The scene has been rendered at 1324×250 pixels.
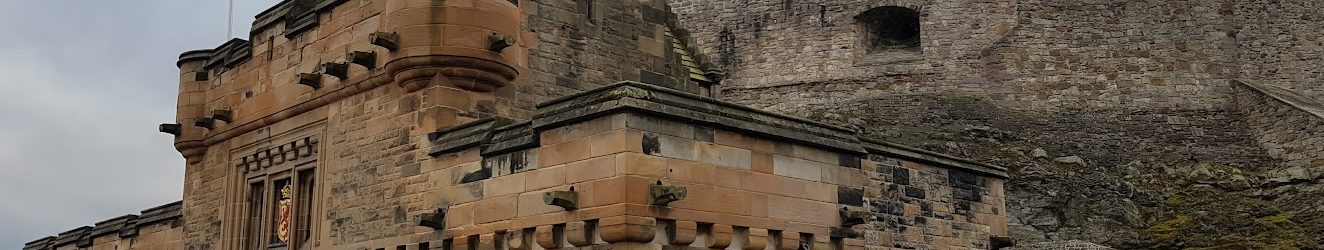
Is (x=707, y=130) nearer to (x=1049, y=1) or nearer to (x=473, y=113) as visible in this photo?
(x=473, y=113)

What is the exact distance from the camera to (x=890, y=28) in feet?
93.7

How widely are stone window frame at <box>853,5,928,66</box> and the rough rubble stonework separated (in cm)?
5

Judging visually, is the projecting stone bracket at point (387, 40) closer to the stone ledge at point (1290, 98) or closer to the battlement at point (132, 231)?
the battlement at point (132, 231)

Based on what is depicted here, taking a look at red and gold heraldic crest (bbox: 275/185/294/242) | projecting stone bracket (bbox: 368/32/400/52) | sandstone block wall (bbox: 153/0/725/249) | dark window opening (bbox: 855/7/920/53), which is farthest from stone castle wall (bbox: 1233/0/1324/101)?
projecting stone bracket (bbox: 368/32/400/52)

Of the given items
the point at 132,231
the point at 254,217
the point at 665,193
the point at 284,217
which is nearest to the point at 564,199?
the point at 665,193

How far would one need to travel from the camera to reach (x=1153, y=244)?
21203mm

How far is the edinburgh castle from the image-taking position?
962cm

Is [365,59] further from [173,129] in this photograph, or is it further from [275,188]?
[173,129]

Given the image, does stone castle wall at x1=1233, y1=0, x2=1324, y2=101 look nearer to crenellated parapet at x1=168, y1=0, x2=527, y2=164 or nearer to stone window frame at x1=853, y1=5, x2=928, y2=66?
stone window frame at x1=853, y1=5, x2=928, y2=66

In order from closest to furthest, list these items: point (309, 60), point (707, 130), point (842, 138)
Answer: point (707, 130)
point (842, 138)
point (309, 60)

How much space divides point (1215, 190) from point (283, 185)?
16971 mm

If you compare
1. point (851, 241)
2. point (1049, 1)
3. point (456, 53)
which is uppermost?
point (1049, 1)

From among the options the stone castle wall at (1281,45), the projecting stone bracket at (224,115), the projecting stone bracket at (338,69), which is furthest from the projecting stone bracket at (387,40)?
the stone castle wall at (1281,45)

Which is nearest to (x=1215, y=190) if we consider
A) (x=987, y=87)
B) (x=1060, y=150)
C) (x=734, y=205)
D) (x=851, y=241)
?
(x=1060, y=150)
